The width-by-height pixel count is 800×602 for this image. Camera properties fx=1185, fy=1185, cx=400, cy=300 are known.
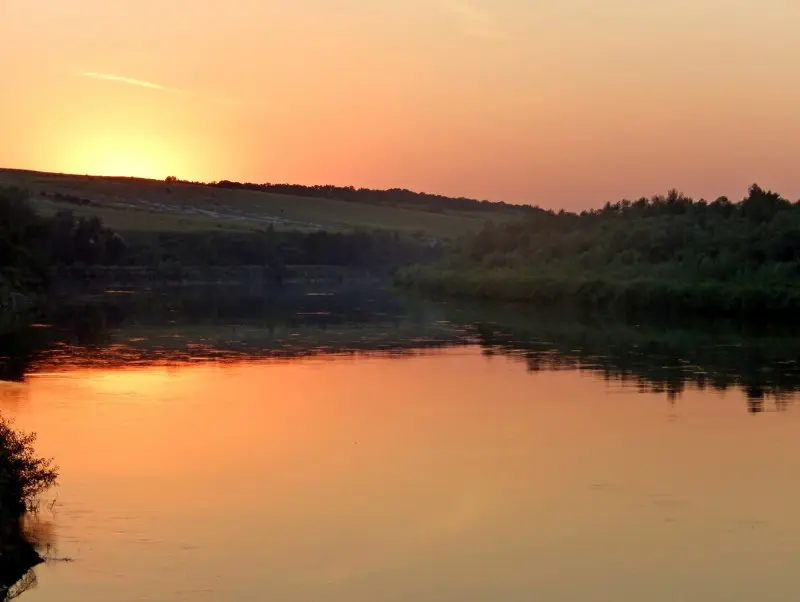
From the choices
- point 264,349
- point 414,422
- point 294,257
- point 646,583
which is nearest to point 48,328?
point 264,349

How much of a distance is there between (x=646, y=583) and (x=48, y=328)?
104 feet

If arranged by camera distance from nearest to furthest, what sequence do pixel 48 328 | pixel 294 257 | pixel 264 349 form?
pixel 264 349, pixel 48 328, pixel 294 257

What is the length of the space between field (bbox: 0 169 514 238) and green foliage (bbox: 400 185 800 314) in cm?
4075

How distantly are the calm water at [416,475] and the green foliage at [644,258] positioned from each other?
16972 millimetres

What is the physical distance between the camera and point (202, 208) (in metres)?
124

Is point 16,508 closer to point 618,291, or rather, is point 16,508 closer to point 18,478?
point 18,478

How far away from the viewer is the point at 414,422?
1958 cm

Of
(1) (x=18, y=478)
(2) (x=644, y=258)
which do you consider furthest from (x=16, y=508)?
(2) (x=644, y=258)

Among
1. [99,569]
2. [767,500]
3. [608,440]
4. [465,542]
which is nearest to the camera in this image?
[99,569]

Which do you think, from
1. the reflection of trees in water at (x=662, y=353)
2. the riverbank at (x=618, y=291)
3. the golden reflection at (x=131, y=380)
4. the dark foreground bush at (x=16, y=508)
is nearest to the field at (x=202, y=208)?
the riverbank at (x=618, y=291)

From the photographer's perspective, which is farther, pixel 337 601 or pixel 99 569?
pixel 99 569

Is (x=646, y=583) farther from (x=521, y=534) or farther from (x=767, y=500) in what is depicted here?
(x=767, y=500)

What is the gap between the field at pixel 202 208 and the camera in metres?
110

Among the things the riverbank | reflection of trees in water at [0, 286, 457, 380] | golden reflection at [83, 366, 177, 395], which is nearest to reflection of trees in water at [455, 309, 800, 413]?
reflection of trees in water at [0, 286, 457, 380]
